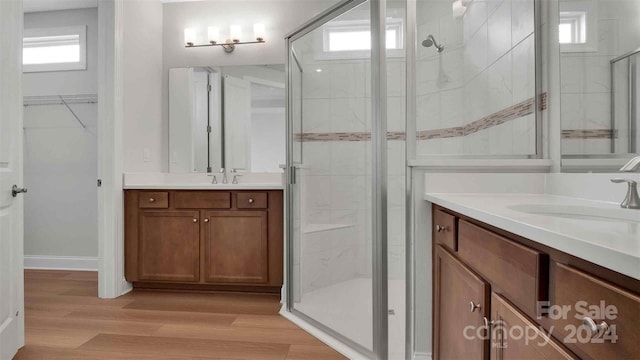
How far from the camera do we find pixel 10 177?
1659mm

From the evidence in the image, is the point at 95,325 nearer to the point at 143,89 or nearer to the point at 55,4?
the point at 143,89

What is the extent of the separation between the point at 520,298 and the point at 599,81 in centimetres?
97

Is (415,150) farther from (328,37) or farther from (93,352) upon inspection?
(93,352)

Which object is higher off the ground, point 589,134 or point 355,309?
point 589,134

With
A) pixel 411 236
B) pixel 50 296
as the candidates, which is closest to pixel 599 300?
pixel 411 236

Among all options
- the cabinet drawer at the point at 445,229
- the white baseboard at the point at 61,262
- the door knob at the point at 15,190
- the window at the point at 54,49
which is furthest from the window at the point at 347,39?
the white baseboard at the point at 61,262

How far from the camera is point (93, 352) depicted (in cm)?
175

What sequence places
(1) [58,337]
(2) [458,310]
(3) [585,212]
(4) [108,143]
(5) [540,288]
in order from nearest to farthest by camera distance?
(5) [540,288] < (3) [585,212] < (2) [458,310] < (1) [58,337] < (4) [108,143]

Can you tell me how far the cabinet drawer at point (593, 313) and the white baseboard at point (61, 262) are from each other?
3797mm

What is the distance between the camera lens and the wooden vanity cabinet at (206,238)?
255 cm

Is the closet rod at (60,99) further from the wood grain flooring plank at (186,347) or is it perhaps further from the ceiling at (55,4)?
the wood grain flooring plank at (186,347)

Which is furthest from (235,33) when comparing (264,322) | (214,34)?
(264,322)

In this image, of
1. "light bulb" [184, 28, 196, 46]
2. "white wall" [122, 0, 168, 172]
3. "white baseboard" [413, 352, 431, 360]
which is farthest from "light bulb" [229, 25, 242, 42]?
"white baseboard" [413, 352, 431, 360]

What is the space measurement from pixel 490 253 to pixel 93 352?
1.98 metres
